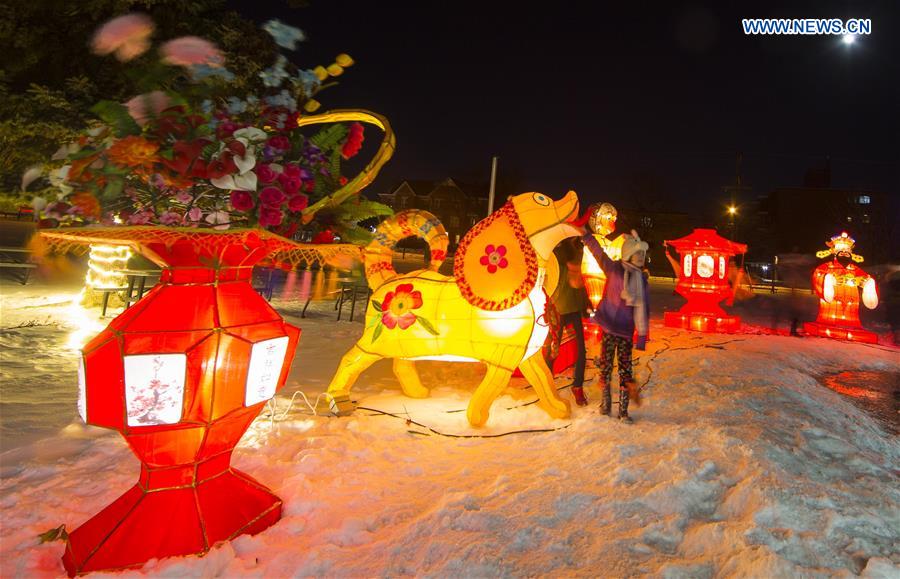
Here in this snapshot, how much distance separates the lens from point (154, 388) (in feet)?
7.32

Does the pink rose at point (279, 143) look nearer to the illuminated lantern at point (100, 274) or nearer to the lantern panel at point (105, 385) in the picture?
the lantern panel at point (105, 385)

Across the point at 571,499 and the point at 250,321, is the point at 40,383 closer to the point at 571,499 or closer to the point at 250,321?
the point at 250,321

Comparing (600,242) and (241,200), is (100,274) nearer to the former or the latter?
(241,200)

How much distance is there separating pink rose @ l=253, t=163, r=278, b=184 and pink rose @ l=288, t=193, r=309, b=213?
0.45ft

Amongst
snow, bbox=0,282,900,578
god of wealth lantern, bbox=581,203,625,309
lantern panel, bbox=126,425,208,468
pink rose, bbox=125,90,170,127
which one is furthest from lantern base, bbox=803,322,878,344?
pink rose, bbox=125,90,170,127

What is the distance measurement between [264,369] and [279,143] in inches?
46.1

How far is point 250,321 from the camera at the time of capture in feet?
8.27

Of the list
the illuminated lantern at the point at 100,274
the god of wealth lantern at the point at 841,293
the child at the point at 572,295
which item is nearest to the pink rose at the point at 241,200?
the child at the point at 572,295

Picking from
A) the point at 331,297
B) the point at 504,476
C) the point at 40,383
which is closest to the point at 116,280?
the point at 331,297

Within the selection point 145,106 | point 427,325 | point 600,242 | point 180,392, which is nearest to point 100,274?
point 427,325

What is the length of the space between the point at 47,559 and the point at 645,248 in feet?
15.1

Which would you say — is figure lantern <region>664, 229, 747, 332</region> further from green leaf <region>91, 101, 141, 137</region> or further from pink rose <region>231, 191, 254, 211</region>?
green leaf <region>91, 101, 141, 137</region>

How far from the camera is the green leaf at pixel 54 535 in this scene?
7.63 ft

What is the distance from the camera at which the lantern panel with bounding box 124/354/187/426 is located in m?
2.21
